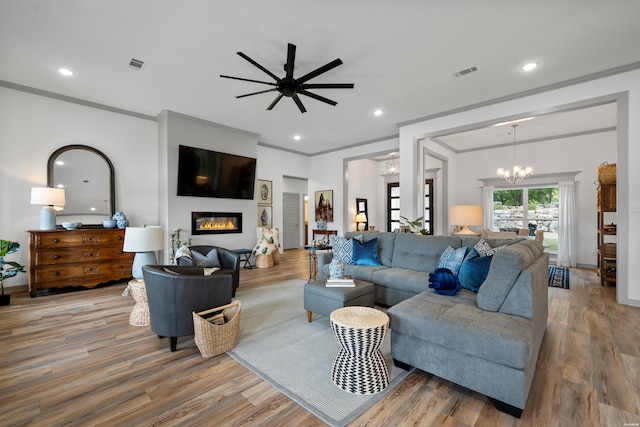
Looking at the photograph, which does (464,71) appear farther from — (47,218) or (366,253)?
(47,218)

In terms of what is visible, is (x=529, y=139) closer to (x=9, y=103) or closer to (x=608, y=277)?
(x=608, y=277)

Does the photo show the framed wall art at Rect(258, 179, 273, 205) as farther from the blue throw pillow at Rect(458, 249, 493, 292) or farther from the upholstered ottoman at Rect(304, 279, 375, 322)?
the blue throw pillow at Rect(458, 249, 493, 292)

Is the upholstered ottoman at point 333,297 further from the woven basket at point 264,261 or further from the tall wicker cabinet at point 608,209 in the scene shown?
the tall wicker cabinet at point 608,209

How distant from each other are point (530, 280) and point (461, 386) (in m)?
0.88

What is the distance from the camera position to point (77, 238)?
4234 millimetres

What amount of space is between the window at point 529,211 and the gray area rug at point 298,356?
256 inches

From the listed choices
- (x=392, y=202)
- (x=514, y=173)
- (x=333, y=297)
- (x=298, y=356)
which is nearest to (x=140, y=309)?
(x=298, y=356)

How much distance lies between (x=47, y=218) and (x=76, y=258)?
0.70 meters

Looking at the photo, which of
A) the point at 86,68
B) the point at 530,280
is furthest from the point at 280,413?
the point at 86,68

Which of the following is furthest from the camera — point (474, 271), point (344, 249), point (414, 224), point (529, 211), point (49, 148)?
point (529, 211)

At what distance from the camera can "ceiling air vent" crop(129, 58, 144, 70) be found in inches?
136

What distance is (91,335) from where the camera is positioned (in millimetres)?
2742

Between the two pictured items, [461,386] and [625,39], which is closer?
[461,386]

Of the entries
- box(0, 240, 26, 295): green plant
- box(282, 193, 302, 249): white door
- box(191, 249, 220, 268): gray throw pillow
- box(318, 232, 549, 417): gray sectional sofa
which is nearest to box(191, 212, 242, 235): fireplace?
box(191, 249, 220, 268): gray throw pillow
